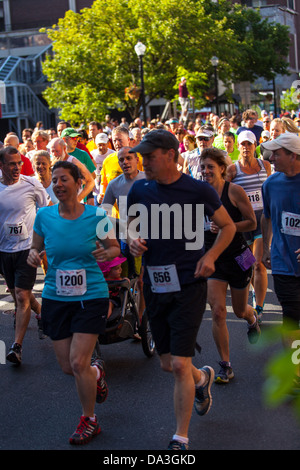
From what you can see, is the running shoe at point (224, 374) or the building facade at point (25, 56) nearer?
the running shoe at point (224, 374)

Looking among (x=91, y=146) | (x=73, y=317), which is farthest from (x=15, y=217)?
(x=91, y=146)

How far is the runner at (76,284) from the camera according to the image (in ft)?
14.9

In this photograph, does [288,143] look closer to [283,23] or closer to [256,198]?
[256,198]

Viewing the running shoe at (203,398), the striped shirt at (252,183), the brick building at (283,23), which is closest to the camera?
the running shoe at (203,398)

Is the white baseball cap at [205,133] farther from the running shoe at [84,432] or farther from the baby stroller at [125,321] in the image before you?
the running shoe at [84,432]

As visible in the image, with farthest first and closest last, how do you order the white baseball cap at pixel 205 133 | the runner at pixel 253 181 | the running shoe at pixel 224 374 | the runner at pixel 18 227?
the white baseball cap at pixel 205 133 < the runner at pixel 253 181 < the runner at pixel 18 227 < the running shoe at pixel 224 374

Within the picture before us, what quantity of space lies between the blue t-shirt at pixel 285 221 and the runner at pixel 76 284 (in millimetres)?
1265

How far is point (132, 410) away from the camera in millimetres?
5117

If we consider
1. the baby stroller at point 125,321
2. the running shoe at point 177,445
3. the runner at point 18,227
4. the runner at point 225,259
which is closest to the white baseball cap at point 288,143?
the runner at point 225,259

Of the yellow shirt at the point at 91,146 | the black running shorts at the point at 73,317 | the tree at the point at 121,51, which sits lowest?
the black running shorts at the point at 73,317

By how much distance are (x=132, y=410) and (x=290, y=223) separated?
5.64 ft

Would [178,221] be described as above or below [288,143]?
below

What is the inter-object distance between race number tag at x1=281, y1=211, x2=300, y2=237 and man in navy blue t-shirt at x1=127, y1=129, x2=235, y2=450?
920 mm

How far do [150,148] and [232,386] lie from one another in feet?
7.14
